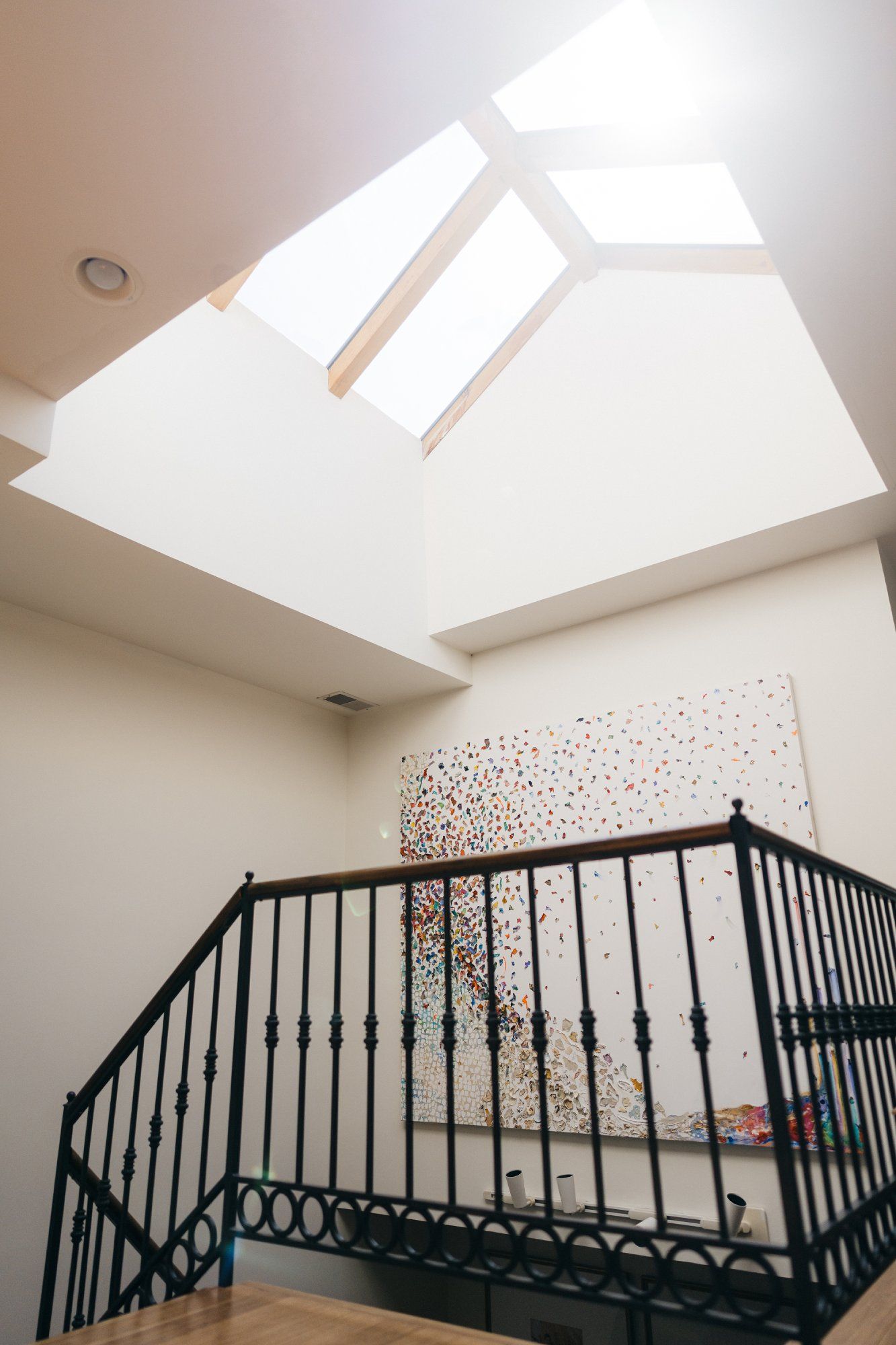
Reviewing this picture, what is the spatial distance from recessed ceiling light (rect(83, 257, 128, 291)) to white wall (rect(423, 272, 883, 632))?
2.61 meters

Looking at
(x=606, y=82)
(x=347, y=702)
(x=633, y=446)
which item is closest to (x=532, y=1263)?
(x=633, y=446)

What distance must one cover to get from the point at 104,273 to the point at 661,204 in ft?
8.72

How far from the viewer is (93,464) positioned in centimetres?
332

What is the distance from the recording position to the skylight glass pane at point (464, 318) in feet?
13.9

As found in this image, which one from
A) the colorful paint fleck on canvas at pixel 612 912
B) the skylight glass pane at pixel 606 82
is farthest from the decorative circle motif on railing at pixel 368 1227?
the skylight glass pane at pixel 606 82

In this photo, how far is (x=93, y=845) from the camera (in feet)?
13.0

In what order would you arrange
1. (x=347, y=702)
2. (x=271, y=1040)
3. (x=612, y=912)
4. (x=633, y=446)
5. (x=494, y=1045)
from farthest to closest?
1. (x=347, y=702)
2. (x=633, y=446)
3. (x=612, y=912)
4. (x=271, y=1040)
5. (x=494, y=1045)

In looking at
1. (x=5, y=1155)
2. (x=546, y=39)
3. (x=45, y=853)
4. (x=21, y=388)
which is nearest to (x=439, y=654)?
(x=45, y=853)

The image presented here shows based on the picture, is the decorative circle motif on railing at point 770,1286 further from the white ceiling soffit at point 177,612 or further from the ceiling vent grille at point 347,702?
the ceiling vent grille at point 347,702

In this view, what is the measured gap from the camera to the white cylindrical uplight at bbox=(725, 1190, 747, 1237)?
3299mm

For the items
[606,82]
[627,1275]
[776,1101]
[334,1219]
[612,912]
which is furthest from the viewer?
[612,912]

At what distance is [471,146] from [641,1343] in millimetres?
5403

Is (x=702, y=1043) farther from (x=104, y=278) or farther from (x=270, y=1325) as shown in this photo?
(x=104, y=278)

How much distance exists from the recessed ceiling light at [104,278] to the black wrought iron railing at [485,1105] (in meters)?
1.59
